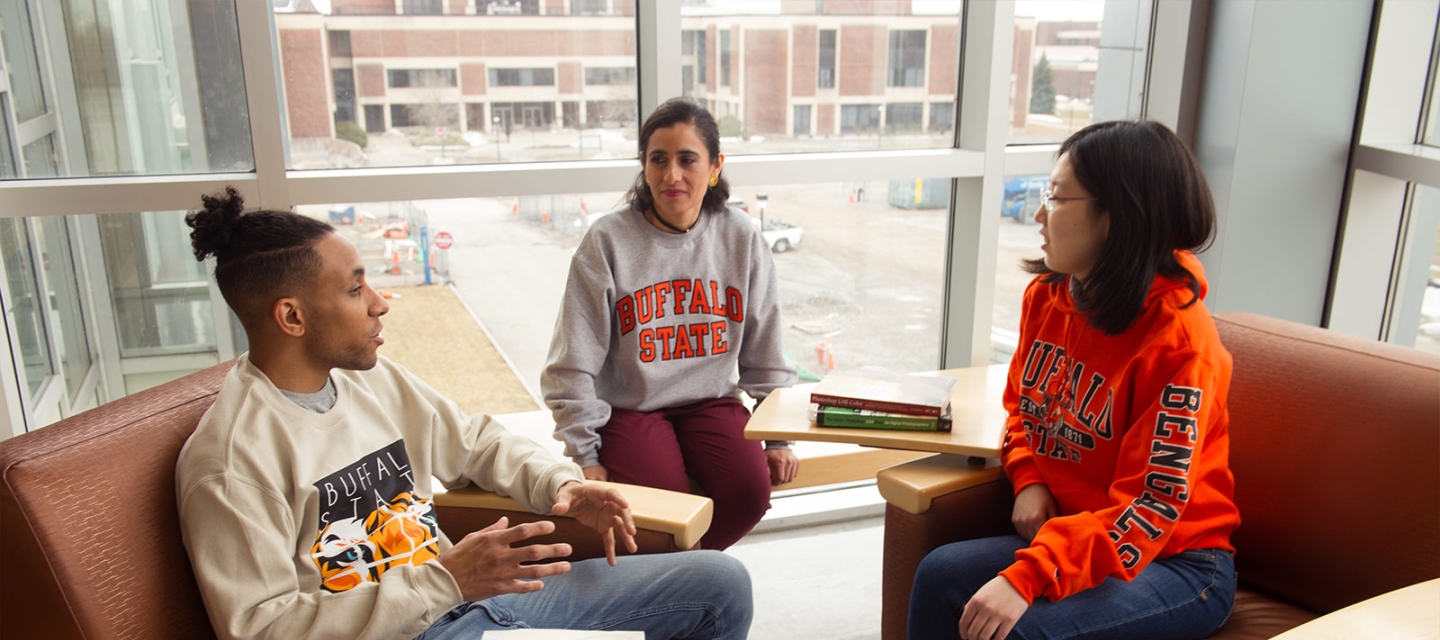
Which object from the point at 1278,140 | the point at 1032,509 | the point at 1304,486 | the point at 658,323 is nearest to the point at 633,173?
the point at 658,323

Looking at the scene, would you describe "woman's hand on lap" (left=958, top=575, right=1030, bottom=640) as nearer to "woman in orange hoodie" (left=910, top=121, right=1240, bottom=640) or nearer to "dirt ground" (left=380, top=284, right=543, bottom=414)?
"woman in orange hoodie" (left=910, top=121, right=1240, bottom=640)

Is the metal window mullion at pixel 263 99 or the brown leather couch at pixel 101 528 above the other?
the metal window mullion at pixel 263 99

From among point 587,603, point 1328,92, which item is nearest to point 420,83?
point 587,603

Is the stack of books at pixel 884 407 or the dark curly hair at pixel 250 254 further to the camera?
the stack of books at pixel 884 407

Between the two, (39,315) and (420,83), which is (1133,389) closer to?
(420,83)

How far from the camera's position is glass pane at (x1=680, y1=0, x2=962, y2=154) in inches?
113

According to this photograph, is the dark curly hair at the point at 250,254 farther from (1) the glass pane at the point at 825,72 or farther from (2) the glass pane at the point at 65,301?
(1) the glass pane at the point at 825,72

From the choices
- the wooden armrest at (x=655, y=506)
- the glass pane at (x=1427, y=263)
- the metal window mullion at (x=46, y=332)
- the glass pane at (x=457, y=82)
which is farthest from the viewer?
the glass pane at (x=1427, y=263)

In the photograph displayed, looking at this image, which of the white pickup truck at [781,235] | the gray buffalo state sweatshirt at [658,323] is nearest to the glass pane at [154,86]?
the gray buffalo state sweatshirt at [658,323]

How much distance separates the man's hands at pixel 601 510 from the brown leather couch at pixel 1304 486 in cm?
51

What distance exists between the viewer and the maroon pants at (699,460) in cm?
225

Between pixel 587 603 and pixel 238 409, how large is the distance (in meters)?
0.63

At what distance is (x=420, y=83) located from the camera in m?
2.64

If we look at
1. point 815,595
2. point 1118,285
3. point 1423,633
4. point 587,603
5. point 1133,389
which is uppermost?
point 1118,285
